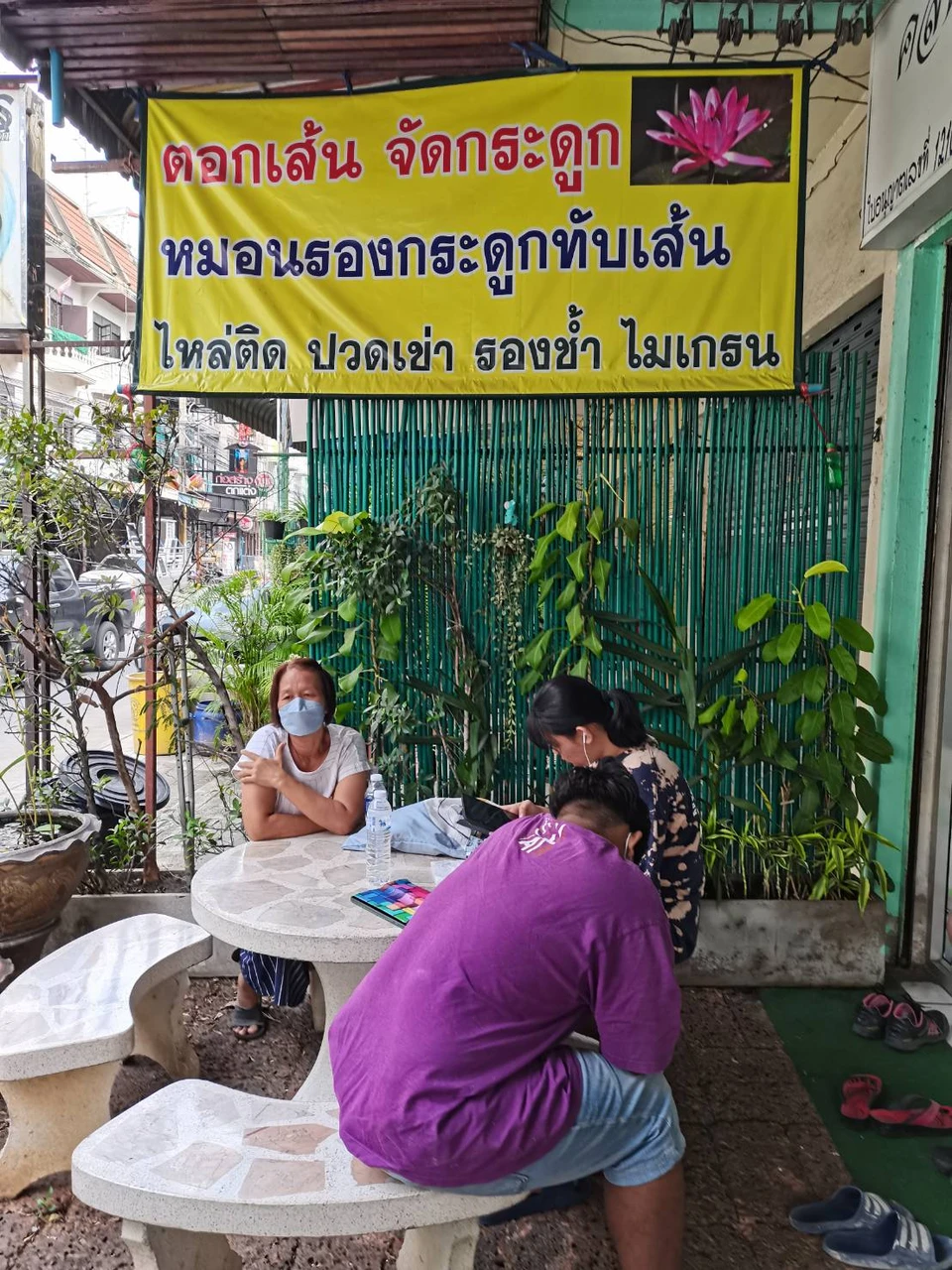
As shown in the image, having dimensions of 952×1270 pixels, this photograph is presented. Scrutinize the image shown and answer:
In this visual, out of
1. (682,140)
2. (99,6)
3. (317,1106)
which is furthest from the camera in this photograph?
(682,140)

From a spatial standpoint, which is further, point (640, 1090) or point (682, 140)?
point (682, 140)

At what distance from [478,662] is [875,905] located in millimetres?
1931

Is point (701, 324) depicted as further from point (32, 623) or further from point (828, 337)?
point (32, 623)

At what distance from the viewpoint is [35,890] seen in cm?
325

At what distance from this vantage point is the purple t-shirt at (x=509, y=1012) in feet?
5.37

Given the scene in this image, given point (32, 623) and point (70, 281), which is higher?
point (70, 281)

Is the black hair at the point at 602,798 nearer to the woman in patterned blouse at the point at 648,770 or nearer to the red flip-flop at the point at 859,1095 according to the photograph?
the woman in patterned blouse at the point at 648,770

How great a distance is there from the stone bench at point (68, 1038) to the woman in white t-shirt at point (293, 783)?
0.44 meters

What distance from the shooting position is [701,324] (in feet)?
11.9

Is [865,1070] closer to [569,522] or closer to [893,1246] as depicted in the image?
[893,1246]

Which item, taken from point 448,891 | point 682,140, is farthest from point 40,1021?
point 682,140

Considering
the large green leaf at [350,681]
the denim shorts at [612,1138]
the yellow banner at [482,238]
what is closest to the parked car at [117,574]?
the yellow banner at [482,238]

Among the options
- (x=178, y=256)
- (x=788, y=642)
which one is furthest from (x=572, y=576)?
(x=178, y=256)

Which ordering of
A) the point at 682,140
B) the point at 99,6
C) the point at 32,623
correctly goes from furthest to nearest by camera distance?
1. the point at 32,623
2. the point at 682,140
3. the point at 99,6
